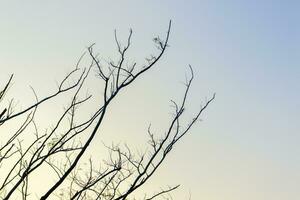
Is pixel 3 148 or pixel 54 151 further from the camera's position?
pixel 54 151

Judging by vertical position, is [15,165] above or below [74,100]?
below

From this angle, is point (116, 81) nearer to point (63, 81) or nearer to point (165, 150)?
point (63, 81)

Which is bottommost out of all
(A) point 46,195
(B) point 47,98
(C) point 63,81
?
(A) point 46,195

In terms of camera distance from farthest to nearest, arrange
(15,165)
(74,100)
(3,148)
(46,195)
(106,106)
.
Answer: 1. (74,100)
2. (106,106)
3. (15,165)
4. (3,148)
5. (46,195)

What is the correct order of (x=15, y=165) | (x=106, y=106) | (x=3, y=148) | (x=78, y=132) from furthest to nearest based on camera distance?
(x=78, y=132), (x=106, y=106), (x=15, y=165), (x=3, y=148)

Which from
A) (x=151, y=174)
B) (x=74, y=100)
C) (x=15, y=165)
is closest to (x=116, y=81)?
(x=74, y=100)

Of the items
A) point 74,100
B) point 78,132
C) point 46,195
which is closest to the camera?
point 46,195

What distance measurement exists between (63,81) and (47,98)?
92cm

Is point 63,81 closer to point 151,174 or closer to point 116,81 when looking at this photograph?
point 116,81

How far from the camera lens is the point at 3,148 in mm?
5289

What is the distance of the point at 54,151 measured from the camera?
5.98m

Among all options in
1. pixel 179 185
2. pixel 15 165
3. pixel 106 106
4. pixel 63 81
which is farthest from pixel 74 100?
pixel 179 185

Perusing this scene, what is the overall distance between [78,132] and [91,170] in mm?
1239

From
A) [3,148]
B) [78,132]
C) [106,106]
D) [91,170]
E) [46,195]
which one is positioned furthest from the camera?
[91,170]
